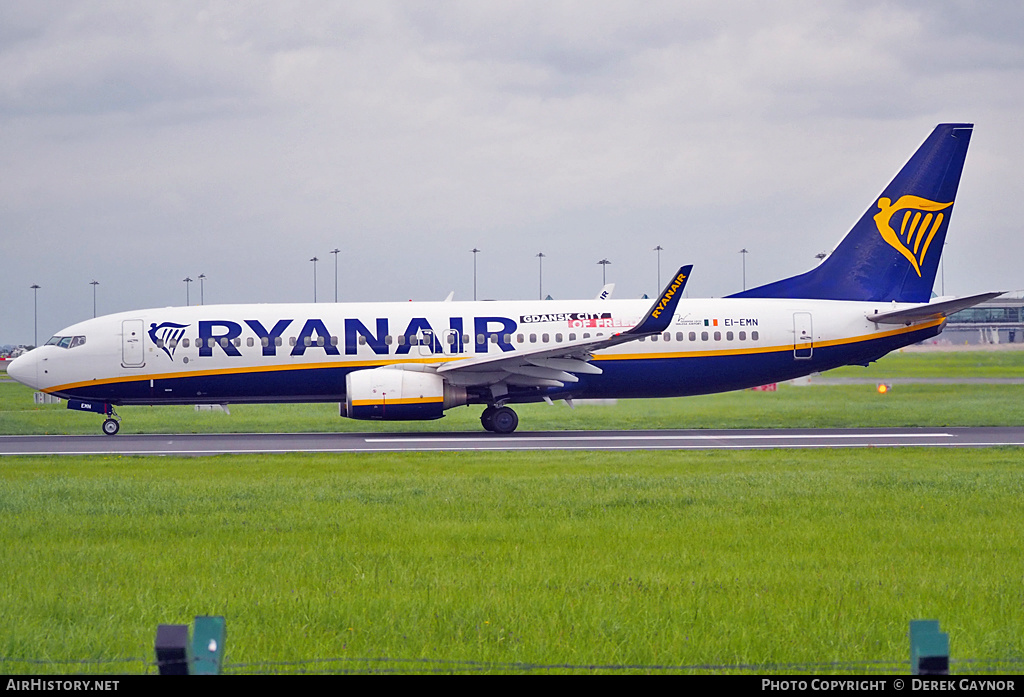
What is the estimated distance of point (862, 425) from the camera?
30438 millimetres

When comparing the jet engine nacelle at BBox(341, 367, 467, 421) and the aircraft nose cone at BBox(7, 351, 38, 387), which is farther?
the aircraft nose cone at BBox(7, 351, 38, 387)

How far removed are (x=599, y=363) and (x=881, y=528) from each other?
16580 mm

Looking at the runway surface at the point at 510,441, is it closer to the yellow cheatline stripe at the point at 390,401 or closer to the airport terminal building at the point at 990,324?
the yellow cheatline stripe at the point at 390,401

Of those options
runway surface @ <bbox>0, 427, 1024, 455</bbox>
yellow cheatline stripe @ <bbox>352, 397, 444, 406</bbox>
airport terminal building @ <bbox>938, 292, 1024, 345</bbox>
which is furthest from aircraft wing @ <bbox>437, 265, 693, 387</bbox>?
airport terminal building @ <bbox>938, 292, 1024, 345</bbox>

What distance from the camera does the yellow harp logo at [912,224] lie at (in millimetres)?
30000

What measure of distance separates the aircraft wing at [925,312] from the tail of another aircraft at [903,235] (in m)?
1.13

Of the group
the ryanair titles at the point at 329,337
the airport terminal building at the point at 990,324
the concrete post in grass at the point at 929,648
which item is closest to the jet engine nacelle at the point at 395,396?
the ryanair titles at the point at 329,337

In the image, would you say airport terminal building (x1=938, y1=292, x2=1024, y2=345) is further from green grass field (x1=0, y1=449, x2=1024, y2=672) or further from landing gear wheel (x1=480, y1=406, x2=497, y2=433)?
green grass field (x1=0, y1=449, x2=1024, y2=672)

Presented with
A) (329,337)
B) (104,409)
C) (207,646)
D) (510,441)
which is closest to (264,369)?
(329,337)

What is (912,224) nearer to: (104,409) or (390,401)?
(390,401)

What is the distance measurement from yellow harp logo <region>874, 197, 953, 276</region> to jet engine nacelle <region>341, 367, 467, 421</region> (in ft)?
43.1

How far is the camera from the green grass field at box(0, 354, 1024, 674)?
297 inches

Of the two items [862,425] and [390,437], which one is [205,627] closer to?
[390,437]
